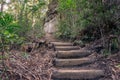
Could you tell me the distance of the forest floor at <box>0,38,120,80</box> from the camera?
134 inches

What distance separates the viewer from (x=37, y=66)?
414 cm

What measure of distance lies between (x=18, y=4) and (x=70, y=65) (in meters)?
2.79

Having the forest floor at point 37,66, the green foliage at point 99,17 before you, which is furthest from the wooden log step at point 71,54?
the green foliage at point 99,17

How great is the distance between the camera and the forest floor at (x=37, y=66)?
3.41 m

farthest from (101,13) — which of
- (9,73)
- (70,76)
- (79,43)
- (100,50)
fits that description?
(9,73)

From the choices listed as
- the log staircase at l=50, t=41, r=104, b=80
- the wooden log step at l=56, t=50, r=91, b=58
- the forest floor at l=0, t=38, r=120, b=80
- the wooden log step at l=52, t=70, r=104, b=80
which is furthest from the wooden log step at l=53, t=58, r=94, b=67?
the wooden log step at l=52, t=70, r=104, b=80

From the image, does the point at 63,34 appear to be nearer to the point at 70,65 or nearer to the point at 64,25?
the point at 64,25

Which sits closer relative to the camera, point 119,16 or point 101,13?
point 119,16

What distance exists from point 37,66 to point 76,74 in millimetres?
837

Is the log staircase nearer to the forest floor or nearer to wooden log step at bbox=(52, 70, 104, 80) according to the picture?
wooden log step at bbox=(52, 70, 104, 80)

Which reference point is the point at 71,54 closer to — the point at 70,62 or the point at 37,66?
the point at 70,62

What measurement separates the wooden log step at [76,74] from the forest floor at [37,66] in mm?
145

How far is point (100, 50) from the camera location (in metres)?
5.18

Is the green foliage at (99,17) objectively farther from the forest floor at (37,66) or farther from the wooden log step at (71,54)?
the forest floor at (37,66)
